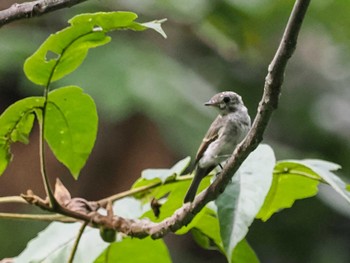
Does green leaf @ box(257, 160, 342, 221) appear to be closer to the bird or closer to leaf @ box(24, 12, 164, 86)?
the bird

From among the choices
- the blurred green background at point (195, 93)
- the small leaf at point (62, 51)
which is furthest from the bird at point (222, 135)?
the blurred green background at point (195, 93)

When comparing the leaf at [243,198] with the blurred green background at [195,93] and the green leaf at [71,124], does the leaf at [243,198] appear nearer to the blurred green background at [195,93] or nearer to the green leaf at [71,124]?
the green leaf at [71,124]

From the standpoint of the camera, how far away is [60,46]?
1300 mm

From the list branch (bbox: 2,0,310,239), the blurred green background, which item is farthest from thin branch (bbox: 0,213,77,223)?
the blurred green background

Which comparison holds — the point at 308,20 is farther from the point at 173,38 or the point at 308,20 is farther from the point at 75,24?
the point at 75,24

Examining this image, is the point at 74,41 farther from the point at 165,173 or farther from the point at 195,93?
the point at 195,93

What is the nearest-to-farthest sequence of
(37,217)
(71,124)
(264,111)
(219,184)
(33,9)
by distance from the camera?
(264,111) → (219,184) → (33,9) → (37,217) → (71,124)

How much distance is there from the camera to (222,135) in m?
1.27

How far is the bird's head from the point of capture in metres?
1.29

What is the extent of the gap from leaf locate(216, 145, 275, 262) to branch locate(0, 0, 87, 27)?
1.18 feet

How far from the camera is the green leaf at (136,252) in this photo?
1.50 metres

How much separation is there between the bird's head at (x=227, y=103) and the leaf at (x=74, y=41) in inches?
6.3

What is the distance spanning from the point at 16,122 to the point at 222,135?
353 millimetres

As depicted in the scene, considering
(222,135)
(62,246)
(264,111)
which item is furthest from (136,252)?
(264,111)
